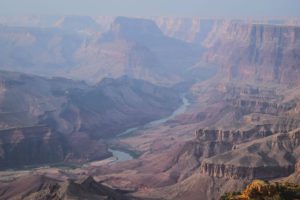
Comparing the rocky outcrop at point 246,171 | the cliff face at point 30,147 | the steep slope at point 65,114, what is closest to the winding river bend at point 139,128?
the steep slope at point 65,114

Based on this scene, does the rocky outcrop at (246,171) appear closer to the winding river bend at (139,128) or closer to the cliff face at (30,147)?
the winding river bend at (139,128)

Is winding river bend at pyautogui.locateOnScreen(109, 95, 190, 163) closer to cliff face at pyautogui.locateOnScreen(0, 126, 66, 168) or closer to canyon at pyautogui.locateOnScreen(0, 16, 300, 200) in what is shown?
canyon at pyautogui.locateOnScreen(0, 16, 300, 200)

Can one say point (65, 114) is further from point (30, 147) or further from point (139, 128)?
point (30, 147)

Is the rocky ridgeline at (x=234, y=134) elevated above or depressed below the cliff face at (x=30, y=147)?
above

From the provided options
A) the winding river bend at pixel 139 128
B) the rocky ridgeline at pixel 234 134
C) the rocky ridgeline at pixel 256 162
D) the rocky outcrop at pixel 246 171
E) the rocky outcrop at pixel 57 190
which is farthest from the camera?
the winding river bend at pixel 139 128

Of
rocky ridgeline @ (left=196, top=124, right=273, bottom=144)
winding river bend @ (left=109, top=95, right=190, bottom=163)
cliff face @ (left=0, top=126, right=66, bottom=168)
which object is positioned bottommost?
winding river bend @ (left=109, top=95, right=190, bottom=163)

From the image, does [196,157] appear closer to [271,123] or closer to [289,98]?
[271,123]

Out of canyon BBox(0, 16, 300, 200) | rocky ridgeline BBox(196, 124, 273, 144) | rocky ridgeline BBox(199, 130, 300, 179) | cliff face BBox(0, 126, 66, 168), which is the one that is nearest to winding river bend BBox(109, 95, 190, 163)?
canyon BBox(0, 16, 300, 200)

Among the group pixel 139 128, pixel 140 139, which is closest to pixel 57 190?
pixel 140 139
